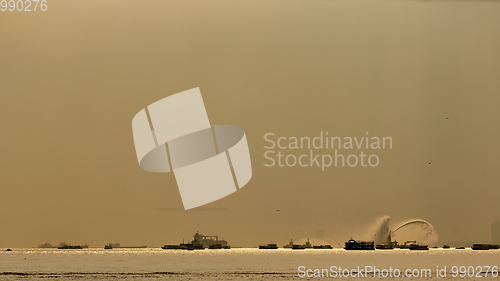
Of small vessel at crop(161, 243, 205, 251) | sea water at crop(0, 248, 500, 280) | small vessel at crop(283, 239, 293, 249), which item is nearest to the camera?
sea water at crop(0, 248, 500, 280)

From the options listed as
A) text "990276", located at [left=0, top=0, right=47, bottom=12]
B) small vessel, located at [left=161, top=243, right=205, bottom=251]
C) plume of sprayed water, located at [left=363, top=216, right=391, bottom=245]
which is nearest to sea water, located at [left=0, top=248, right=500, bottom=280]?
small vessel, located at [left=161, top=243, right=205, bottom=251]

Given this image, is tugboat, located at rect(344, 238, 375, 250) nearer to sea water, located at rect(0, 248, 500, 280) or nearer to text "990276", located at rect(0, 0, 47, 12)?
sea water, located at rect(0, 248, 500, 280)

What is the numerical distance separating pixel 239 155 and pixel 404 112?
1706 mm

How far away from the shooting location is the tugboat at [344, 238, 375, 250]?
4680 mm

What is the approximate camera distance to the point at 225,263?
348cm

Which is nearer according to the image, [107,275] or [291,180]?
[107,275]

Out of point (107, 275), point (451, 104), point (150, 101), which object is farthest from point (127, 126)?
point (451, 104)

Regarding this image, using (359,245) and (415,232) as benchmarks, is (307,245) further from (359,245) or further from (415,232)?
(415,232)

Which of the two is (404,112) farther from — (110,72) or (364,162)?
(110,72)

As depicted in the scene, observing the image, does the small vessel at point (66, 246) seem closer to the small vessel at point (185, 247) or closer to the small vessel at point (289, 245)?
the small vessel at point (185, 247)

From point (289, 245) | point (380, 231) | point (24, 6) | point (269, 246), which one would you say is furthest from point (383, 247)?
point (24, 6)

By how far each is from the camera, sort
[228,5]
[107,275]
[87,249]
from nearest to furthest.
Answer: [107,275] → [87,249] → [228,5]

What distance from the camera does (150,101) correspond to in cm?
463

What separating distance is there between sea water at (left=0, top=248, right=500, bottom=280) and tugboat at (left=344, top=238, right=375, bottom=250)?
0.61ft
